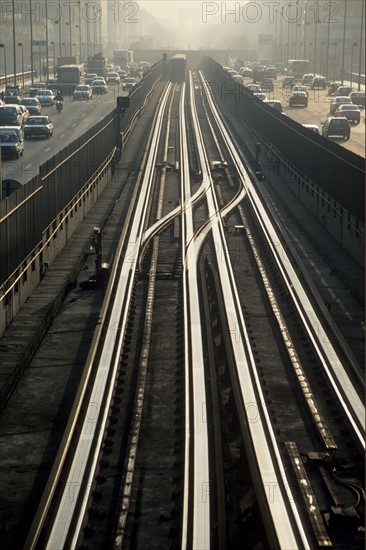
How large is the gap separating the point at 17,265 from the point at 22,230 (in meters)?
0.76

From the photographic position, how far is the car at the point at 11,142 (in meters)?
42.8

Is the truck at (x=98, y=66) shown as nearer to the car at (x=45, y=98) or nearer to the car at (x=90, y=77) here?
the car at (x=90, y=77)

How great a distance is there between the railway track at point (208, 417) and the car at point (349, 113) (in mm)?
42585

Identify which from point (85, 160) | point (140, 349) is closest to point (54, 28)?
point (85, 160)

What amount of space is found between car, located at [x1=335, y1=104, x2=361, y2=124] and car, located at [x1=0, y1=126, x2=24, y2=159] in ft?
83.5

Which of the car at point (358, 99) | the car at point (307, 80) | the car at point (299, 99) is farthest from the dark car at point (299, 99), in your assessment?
the car at point (307, 80)

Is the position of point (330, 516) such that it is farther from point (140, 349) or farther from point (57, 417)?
point (140, 349)

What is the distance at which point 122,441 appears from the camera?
463 inches

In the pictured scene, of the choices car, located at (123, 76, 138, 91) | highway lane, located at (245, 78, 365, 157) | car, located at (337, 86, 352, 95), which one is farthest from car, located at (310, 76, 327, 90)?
car, located at (123, 76, 138, 91)

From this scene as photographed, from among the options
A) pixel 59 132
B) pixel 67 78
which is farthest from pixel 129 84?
pixel 59 132

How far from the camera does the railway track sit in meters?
9.61

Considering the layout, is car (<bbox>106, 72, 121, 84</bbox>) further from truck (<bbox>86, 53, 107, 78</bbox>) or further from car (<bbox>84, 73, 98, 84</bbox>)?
truck (<bbox>86, 53, 107, 78</bbox>)

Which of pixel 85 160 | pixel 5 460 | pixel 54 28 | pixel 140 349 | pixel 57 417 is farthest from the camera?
pixel 54 28

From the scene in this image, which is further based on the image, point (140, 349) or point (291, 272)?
point (291, 272)
